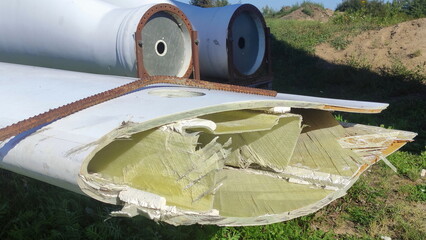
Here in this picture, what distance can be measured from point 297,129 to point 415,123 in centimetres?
404

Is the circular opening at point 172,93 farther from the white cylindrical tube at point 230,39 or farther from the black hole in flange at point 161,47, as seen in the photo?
the white cylindrical tube at point 230,39

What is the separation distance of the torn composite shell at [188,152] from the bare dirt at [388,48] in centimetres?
693

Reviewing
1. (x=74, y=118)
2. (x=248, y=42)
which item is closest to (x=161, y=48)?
(x=248, y=42)

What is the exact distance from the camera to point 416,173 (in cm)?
368

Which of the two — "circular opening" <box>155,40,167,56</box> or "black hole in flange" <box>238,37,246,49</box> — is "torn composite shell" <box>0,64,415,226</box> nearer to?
"circular opening" <box>155,40,167,56</box>

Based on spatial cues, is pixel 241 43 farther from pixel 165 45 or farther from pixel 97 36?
pixel 97 36

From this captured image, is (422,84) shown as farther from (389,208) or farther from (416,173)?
(389,208)

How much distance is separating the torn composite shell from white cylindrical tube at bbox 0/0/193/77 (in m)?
1.12

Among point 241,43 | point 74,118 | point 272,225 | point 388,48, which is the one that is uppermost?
point 241,43

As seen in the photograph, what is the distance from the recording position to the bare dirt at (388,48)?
857 centimetres

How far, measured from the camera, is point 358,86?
7.68 m

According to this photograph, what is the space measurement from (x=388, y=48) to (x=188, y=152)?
8978mm

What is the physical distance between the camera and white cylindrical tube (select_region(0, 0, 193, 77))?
3219 mm

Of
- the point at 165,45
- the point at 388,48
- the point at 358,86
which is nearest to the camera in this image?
the point at 165,45
